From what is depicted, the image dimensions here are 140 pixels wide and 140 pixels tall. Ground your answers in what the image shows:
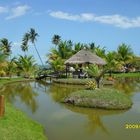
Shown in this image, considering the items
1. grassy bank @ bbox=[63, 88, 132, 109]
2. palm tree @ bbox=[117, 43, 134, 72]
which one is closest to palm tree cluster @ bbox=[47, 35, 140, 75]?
palm tree @ bbox=[117, 43, 134, 72]

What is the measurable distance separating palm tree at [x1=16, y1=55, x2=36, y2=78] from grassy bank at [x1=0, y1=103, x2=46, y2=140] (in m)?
29.3

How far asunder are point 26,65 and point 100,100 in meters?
25.9

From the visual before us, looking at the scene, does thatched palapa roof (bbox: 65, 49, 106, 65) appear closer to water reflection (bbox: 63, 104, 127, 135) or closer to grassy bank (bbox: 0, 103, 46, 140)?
water reflection (bbox: 63, 104, 127, 135)

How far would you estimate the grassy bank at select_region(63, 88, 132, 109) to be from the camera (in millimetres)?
16250

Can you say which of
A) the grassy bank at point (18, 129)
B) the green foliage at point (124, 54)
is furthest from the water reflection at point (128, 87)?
the green foliage at point (124, 54)

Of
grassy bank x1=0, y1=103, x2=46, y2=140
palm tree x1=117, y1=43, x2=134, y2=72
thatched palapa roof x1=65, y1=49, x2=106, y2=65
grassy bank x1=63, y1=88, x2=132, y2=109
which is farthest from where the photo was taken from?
palm tree x1=117, y1=43, x2=134, y2=72

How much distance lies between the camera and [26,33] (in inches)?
2534

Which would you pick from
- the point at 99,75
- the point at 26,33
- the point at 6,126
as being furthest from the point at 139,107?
the point at 26,33

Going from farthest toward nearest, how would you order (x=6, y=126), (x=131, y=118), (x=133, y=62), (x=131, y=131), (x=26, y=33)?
(x=26, y=33), (x=133, y=62), (x=131, y=118), (x=131, y=131), (x=6, y=126)

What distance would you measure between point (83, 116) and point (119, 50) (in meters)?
41.6

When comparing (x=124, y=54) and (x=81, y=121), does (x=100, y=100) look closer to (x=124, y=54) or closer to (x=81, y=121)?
(x=81, y=121)

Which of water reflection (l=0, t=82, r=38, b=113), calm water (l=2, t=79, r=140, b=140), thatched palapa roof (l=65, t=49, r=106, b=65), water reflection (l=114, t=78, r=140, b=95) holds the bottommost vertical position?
calm water (l=2, t=79, r=140, b=140)

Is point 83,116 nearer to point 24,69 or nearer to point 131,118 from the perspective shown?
point 131,118

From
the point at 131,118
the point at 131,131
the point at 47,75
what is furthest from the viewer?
the point at 47,75
